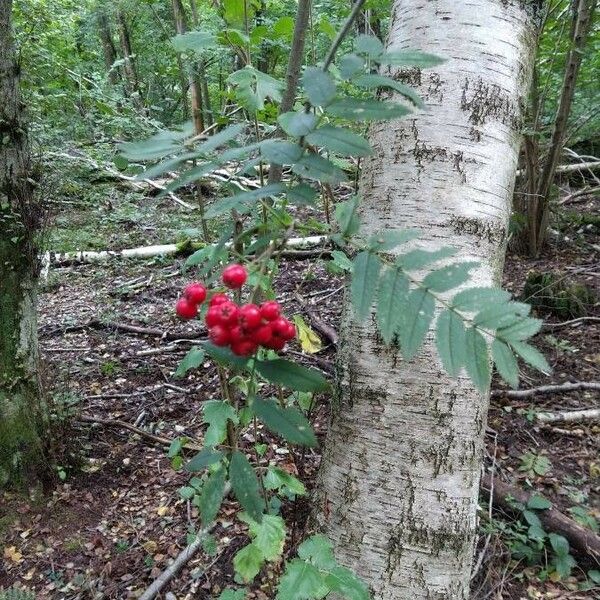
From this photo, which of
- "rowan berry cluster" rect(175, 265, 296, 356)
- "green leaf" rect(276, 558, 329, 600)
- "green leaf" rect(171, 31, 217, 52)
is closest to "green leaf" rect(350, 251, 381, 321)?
"rowan berry cluster" rect(175, 265, 296, 356)

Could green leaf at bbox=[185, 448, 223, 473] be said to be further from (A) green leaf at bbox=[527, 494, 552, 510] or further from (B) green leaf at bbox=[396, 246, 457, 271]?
(A) green leaf at bbox=[527, 494, 552, 510]

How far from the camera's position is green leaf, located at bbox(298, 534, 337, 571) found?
47.9 inches

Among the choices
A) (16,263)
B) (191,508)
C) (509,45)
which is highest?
(509,45)

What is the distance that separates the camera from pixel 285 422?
91cm

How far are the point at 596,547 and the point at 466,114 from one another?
5.58 feet

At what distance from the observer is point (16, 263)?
86.9 inches

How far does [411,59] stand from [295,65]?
617 millimetres

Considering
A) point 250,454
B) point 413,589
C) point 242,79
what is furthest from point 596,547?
point 242,79

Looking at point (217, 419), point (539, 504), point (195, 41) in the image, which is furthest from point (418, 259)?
point (539, 504)

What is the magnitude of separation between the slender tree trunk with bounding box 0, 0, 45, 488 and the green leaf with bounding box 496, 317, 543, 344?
6.74 ft

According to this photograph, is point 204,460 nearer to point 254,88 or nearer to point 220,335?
point 220,335

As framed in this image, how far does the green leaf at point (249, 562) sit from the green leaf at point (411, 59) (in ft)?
3.85

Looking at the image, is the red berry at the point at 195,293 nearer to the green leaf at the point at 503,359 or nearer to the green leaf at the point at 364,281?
the green leaf at the point at 364,281

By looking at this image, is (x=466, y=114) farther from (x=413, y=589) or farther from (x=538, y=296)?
(x=538, y=296)
